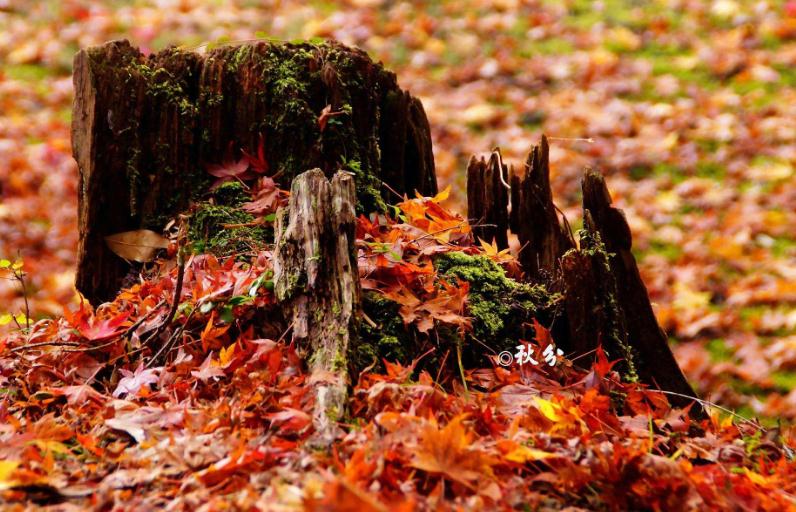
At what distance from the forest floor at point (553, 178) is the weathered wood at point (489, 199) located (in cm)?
36

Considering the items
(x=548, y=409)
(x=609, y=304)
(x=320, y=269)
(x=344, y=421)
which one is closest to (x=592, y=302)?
(x=609, y=304)

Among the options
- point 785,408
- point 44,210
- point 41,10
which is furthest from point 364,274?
point 41,10

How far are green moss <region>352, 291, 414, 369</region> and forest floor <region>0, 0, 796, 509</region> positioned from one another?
→ 182 millimetres

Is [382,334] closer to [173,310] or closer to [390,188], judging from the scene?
[173,310]

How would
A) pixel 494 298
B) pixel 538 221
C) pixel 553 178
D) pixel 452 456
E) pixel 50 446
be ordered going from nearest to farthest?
pixel 452 456, pixel 50 446, pixel 494 298, pixel 538 221, pixel 553 178

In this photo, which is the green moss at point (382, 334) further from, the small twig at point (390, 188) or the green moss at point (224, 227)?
the small twig at point (390, 188)

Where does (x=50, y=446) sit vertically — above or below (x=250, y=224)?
below

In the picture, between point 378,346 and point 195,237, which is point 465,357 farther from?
point 195,237

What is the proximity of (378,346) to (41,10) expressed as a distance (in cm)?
802

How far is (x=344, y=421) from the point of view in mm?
1948

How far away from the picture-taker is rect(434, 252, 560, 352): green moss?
2607 mm

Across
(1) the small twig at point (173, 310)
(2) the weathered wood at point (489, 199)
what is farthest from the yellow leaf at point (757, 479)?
(1) the small twig at point (173, 310)

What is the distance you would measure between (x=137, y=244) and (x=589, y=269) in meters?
1.81

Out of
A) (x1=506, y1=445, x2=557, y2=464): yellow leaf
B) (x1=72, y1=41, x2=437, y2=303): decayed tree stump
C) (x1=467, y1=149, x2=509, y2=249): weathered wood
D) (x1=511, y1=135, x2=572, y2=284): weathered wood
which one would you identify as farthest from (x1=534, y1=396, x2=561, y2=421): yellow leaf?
(x1=72, y1=41, x2=437, y2=303): decayed tree stump
